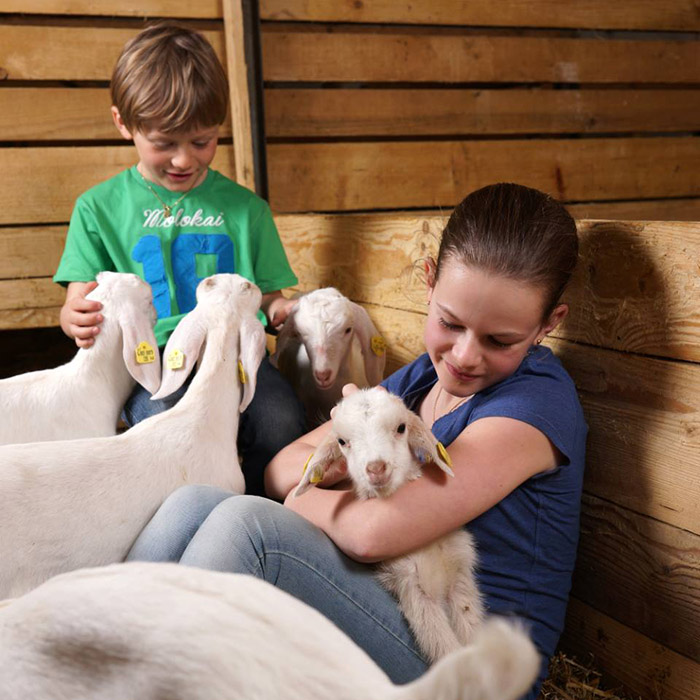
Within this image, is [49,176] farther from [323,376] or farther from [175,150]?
[323,376]

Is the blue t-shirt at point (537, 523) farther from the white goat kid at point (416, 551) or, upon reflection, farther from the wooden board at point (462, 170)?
the wooden board at point (462, 170)

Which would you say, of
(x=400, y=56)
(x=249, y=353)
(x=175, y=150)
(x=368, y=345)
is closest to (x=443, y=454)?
(x=249, y=353)

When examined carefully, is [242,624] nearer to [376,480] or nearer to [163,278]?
[376,480]

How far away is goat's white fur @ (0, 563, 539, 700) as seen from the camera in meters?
0.67

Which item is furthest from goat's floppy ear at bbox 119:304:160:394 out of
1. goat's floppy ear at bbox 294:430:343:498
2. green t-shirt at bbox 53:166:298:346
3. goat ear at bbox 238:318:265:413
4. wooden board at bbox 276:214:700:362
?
wooden board at bbox 276:214:700:362

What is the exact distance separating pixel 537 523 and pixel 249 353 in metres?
1.03

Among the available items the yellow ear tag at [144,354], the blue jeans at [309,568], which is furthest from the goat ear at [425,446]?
the yellow ear tag at [144,354]

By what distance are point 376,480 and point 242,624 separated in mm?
834

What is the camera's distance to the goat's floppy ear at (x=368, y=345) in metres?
2.79

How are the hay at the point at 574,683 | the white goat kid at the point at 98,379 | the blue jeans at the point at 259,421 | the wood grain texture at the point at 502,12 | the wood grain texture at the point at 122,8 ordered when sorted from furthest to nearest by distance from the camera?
the wood grain texture at the point at 502,12 → the wood grain texture at the point at 122,8 → the blue jeans at the point at 259,421 → the white goat kid at the point at 98,379 → the hay at the point at 574,683

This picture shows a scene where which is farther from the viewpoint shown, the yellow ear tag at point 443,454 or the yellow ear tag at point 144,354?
the yellow ear tag at point 144,354

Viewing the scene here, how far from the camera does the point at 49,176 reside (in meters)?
3.57

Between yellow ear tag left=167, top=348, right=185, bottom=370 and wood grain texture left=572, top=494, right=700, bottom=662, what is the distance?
1156mm

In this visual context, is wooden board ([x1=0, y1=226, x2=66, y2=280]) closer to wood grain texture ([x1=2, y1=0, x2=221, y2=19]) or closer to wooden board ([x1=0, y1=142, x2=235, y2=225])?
wooden board ([x1=0, y1=142, x2=235, y2=225])
